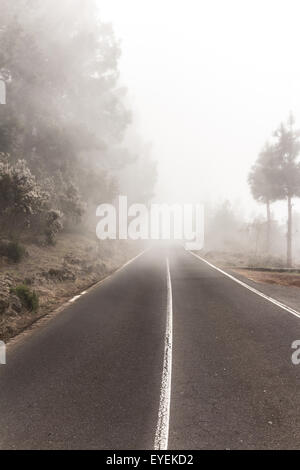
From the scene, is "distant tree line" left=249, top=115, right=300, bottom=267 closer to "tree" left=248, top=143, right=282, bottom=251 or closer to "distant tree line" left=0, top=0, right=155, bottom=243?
"tree" left=248, top=143, right=282, bottom=251

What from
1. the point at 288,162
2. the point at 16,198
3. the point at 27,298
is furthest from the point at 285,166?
the point at 27,298

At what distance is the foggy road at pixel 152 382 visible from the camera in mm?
3572

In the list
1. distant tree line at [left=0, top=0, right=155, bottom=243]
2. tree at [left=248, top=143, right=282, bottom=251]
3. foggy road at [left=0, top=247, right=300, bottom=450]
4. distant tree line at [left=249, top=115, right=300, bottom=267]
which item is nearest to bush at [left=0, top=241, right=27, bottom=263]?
distant tree line at [left=0, top=0, right=155, bottom=243]

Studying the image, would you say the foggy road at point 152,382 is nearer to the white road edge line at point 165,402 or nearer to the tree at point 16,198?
the white road edge line at point 165,402

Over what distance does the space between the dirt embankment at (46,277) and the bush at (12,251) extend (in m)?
0.24

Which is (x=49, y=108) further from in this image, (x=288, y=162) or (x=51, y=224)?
(x=288, y=162)

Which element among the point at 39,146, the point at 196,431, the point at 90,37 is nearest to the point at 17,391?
the point at 196,431

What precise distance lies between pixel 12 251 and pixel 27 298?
4015 millimetres

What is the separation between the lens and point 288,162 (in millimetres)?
32125

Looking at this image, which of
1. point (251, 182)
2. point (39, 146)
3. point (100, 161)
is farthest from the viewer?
point (251, 182)

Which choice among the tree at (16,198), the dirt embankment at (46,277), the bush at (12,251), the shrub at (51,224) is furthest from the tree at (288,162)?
the bush at (12,251)

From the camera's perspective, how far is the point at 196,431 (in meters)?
3.62
